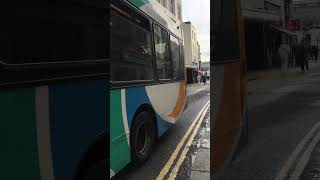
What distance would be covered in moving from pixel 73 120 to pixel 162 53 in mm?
1622

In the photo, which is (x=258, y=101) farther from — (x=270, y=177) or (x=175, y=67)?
(x=175, y=67)

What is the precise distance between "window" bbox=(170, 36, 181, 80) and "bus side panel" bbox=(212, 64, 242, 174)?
897mm

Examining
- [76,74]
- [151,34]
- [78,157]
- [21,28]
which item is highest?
[151,34]

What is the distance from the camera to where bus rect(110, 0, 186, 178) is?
150 cm

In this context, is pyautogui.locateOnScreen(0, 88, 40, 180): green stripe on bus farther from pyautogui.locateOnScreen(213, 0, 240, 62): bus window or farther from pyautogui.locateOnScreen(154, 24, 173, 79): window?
pyautogui.locateOnScreen(154, 24, 173, 79): window

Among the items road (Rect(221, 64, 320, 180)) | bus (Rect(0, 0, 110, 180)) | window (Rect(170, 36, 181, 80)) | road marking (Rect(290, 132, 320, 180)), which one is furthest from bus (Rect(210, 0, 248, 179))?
window (Rect(170, 36, 181, 80))

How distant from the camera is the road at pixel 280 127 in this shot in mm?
1746

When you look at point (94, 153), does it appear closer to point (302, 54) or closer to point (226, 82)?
point (226, 82)

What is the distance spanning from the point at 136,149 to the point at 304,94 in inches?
34.1

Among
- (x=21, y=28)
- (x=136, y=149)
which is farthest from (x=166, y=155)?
(x=21, y=28)

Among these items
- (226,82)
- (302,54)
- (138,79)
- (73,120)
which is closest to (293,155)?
(302,54)

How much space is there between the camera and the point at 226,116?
1479 mm

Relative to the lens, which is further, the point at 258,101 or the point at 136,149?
the point at 136,149

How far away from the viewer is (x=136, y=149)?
2084 millimetres
